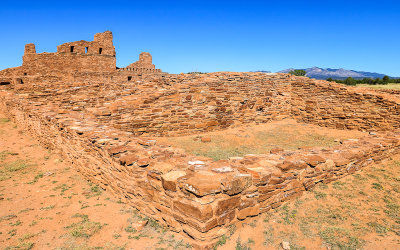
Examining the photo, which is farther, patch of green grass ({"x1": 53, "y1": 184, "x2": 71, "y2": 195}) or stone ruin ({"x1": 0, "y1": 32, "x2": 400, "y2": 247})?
patch of green grass ({"x1": 53, "y1": 184, "x2": 71, "y2": 195})

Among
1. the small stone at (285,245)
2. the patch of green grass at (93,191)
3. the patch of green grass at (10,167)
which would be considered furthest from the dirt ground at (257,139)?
the patch of green grass at (10,167)

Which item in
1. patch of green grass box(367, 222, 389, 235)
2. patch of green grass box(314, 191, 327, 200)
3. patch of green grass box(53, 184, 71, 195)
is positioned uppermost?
patch of green grass box(314, 191, 327, 200)

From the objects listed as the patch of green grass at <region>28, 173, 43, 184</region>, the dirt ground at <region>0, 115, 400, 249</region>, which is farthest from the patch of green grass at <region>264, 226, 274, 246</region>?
the patch of green grass at <region>28, 173, 43, 184</region>

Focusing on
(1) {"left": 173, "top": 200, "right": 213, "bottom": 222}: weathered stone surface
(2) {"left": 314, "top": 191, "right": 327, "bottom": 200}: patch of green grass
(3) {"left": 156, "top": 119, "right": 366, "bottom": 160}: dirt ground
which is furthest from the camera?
(3) {"left": 156, "top": 119, "right": 366, "bottom": 160}: dirt ground

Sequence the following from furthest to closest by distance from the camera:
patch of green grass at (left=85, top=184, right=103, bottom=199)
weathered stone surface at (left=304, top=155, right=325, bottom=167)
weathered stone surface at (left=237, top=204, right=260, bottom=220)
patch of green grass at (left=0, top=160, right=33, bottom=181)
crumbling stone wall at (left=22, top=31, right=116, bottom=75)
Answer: crumbling stone wall at (left=22, top=31, right=116, bottom=75)
patch of green grass at (left=0, top=160, right=33, bottom=181)
patch of green grass at (left=85, top=184, right=103, bottom=199)
weathered stone surface at (left=304, top=155, right=325, bottom=167)
weathered stone surface at (left=237, top=204, right=260, bottom=220)

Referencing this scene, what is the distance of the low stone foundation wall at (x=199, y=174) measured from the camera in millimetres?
3039

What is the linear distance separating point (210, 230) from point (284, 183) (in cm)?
167

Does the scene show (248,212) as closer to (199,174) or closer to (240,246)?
(240,246)

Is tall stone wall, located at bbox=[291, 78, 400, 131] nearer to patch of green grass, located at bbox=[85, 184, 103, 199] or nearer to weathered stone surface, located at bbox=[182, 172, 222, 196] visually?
weathered stone surface, located at bbox=[182, 172, 222, 196]

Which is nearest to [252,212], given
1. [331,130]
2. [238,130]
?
[238,130]

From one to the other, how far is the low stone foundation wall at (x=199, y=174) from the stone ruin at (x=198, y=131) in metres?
0.02

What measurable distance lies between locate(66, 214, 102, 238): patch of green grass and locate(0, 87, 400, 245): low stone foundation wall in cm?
74

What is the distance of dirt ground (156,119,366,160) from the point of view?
22.8 ft

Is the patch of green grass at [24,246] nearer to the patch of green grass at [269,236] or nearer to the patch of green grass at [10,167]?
the patch of green grass at [10,167]
